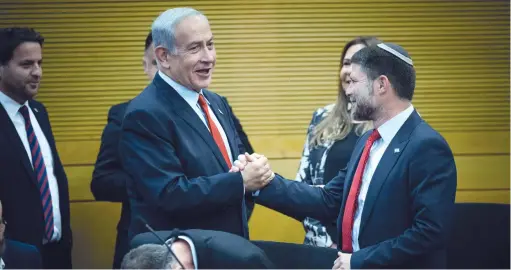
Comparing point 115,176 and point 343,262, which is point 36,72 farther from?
point 343,262

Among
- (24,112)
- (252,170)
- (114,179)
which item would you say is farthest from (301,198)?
Answer: (24,112)

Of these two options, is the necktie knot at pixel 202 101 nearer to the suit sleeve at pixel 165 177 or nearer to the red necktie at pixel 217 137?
the red necktie at pixel 217 137

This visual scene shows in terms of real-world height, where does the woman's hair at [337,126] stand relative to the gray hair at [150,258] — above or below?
below

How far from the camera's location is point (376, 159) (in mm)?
3066

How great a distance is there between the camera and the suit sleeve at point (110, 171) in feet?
13.6

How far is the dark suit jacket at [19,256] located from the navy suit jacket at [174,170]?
1.65ft

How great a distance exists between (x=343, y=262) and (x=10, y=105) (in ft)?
5.85

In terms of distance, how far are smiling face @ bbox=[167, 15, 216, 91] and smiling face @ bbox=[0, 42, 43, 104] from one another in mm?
1045

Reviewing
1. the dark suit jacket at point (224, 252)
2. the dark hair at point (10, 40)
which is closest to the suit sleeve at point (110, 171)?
the dark hair at point (10, 40)

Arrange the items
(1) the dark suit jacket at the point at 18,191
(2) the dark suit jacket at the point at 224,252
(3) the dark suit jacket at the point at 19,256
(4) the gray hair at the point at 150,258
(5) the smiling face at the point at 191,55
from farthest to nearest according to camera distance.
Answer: (1) the dark suit jacket at the point at 18,191, (3) the dark suit jacket at the point at 19,256, (5) the smiling face at the point at 191,55, (2) the dark suit jacket at the point at 224,252, (4) the gray hair at the point at 150,258

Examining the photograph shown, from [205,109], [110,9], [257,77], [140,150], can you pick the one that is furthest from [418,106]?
[140,150]

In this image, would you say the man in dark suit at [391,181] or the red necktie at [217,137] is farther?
the red necktie at [217,137]

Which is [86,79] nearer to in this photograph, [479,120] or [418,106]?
[418,106]

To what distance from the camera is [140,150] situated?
120 inches
